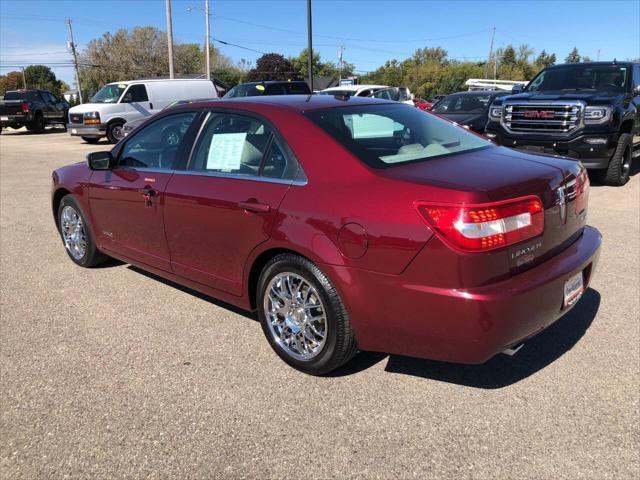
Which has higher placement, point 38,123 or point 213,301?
point 38,123

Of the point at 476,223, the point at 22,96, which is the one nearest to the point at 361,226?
the point at 476,223

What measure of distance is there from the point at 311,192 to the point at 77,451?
1716 millimetres

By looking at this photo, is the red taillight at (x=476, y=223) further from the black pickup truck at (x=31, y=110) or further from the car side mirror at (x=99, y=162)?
the black pickup truck at (x=31, y=110)

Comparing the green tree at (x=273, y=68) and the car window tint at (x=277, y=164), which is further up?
the green tree at (x=273, y=68)

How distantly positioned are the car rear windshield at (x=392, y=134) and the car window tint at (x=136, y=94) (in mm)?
16718

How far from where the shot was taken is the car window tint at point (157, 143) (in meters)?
3.88

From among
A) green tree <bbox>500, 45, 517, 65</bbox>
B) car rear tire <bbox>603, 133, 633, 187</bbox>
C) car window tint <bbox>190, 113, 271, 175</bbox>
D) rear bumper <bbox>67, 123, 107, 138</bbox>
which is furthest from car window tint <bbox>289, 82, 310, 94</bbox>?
green tree <bbox>500, 45, 517, 65</bbox>

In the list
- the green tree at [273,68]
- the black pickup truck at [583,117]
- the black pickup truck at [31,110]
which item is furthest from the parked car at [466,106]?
the green tree at [273,68]

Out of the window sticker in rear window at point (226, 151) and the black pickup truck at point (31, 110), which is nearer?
the window sticker in rear window at point (226, 151)

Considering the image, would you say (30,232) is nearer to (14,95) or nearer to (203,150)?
(203,150)

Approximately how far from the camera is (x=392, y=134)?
3365 millimetres

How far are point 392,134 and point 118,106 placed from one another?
17.1 metres

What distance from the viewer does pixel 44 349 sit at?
353cm

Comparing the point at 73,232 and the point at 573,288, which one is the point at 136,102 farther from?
the point at 573,288
